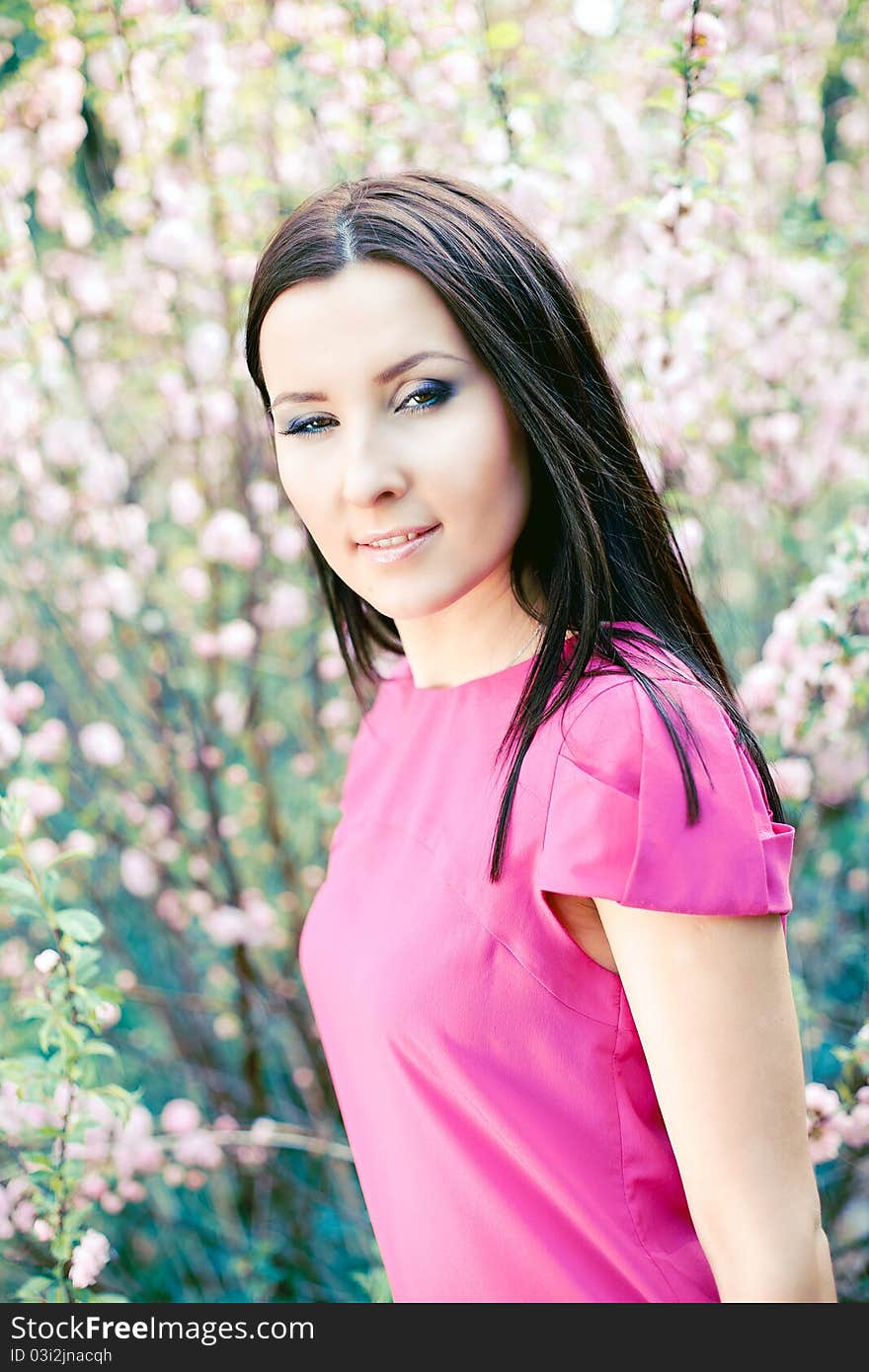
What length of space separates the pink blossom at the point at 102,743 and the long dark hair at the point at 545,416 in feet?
3.85

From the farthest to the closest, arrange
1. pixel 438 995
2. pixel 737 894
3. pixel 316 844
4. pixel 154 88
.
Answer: pixel 316 844 < pixel 154 88 < pixel 438 995 < pixel 737 894

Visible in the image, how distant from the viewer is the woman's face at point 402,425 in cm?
90

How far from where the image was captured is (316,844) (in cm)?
234

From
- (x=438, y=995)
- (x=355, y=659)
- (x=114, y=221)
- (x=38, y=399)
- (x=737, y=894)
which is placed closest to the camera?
(x=737, y=894)

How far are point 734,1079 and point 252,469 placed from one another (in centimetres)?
158

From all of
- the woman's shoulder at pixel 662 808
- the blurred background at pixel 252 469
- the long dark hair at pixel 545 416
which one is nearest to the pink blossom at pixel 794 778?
the blurred background at pixel 252 469

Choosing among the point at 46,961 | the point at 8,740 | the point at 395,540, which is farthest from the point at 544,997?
the point at 8,740

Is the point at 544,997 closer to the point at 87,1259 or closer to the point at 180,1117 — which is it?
the point at 87,1259

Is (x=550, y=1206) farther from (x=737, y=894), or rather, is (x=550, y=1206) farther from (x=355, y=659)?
(x=355, y=659)

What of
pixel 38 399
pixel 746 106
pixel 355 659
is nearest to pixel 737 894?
pixel 355 659

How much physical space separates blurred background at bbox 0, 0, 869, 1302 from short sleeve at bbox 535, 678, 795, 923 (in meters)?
0.72

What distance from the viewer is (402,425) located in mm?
909

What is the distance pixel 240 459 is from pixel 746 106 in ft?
4.04
